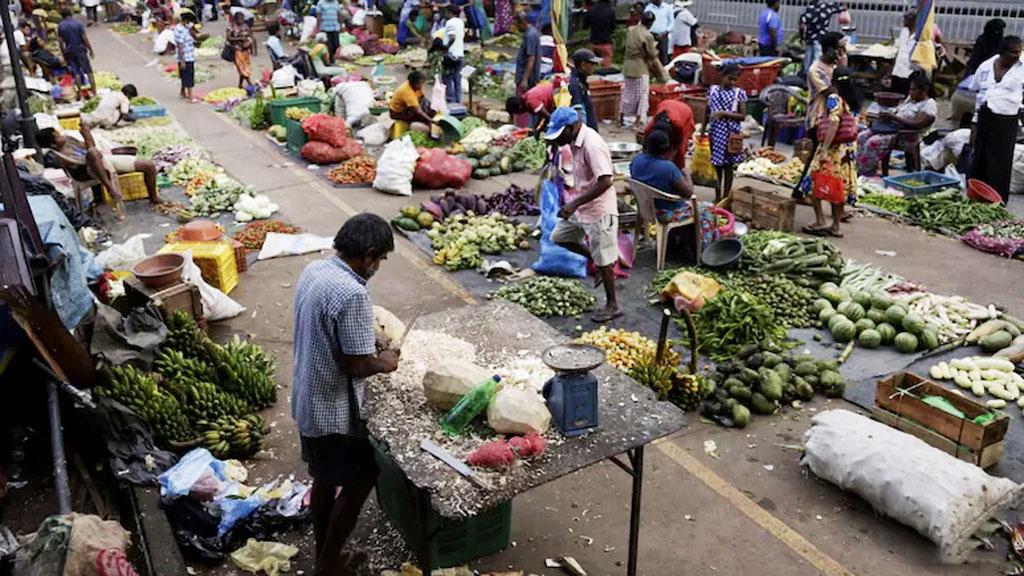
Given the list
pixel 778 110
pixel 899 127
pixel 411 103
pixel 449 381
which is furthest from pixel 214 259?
pixel 778 110

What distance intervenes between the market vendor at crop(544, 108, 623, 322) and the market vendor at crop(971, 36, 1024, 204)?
5.91 meters

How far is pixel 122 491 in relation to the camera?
5.11m

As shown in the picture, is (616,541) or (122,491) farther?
(122,491)

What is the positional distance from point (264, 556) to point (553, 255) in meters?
4.53

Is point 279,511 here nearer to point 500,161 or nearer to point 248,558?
point 248,558

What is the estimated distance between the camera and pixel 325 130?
41.8ft

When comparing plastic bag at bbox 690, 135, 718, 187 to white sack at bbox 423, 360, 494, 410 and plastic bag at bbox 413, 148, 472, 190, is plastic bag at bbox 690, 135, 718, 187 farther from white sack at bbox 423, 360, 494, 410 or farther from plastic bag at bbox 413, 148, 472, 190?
white sack at bbox 423, 360, 494, 410

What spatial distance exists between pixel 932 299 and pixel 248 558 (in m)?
6.06

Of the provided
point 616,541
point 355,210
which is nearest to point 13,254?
point 616,541

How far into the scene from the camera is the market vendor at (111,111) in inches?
567

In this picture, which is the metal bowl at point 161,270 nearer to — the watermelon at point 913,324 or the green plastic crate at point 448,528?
the green plastic crate at point 448,528

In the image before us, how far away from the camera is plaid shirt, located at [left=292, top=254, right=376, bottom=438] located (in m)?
3.71

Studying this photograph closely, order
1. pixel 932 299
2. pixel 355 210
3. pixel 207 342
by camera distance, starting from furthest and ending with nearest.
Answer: pixel 355 210 → pixel 932 299 → pixel 207 342

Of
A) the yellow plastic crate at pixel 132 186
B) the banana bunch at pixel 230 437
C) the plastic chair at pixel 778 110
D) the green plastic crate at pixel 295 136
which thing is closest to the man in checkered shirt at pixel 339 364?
the banana bunch at pixel 230 437
